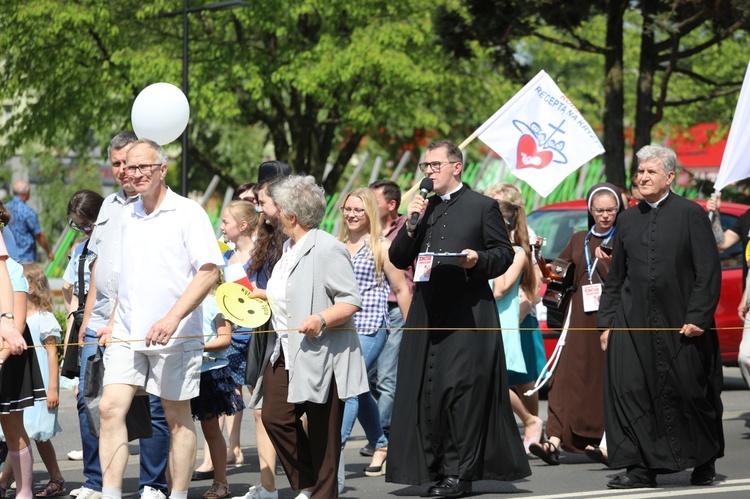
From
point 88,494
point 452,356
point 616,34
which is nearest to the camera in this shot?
point 88,494

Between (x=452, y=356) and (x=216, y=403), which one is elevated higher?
(x=452, y=356)

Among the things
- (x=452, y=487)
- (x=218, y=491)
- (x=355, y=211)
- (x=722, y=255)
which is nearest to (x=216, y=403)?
(x=218, y=491)

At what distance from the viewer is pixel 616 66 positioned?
62.5ft

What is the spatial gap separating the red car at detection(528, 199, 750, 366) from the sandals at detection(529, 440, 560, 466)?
344cm

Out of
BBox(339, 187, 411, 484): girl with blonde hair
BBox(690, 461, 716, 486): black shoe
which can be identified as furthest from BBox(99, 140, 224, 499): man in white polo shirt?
BBox(690, 461, 716, 486): black shoe

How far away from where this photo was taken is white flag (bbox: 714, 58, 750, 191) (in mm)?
8773

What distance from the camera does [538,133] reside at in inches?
377

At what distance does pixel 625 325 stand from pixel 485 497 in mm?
1397

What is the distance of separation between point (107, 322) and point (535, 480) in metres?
2.82

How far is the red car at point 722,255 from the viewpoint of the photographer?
12750 mm

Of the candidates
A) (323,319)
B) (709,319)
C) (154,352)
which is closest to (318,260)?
(323,319)

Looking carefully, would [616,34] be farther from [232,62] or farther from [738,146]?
[738,146]

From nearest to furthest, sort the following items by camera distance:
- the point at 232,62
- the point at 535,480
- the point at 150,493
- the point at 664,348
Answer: the point at 150,493
the point at 664,348
the point at 535,480
the point at 232,62

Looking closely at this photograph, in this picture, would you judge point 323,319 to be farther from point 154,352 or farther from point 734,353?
point 734,353
